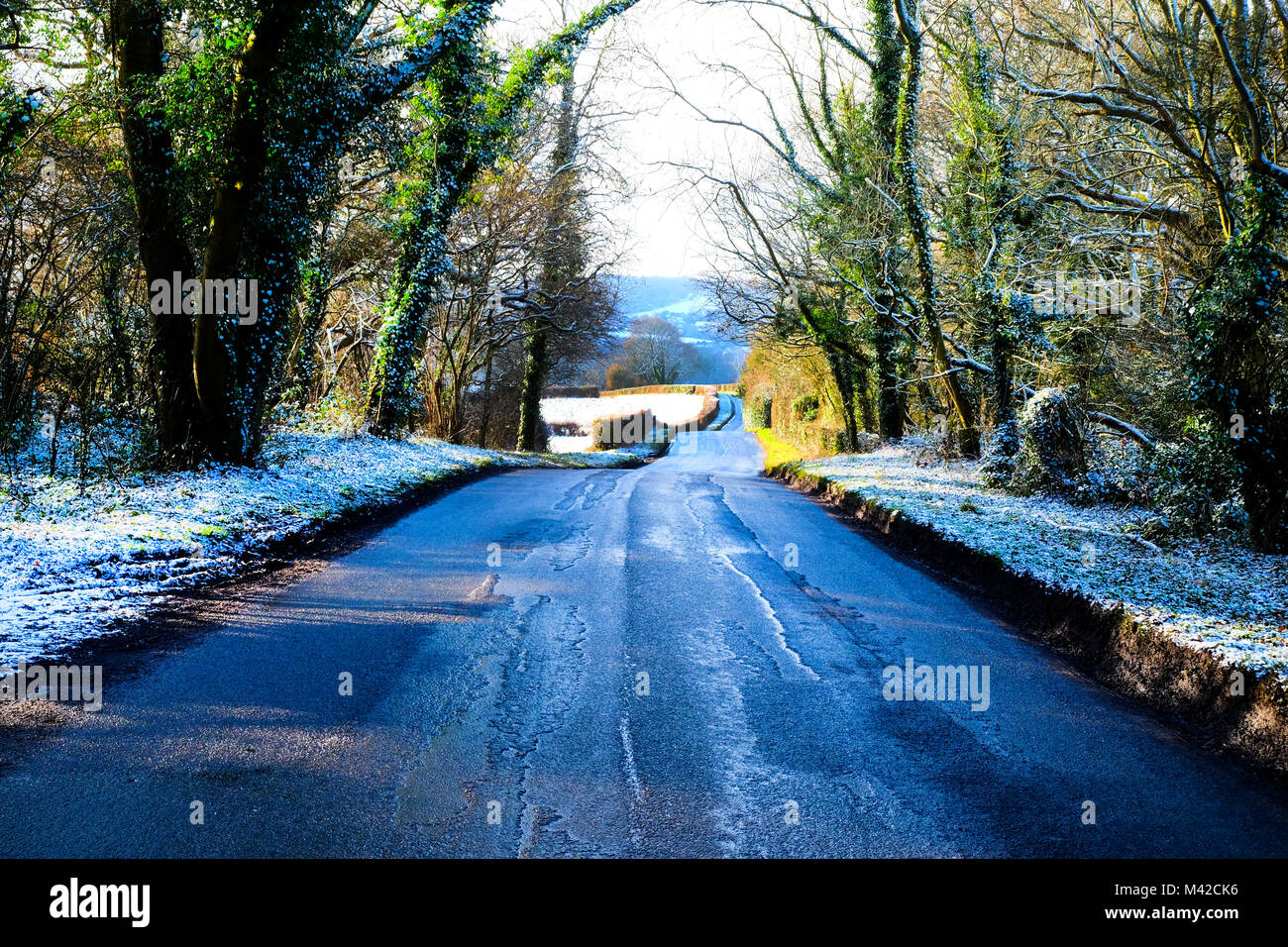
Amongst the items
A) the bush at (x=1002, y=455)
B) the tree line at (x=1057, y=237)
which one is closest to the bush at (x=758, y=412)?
the tree line at (x=1057, y=237)

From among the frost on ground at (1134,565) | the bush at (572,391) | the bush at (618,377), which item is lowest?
the frost on ground at (1134,565)

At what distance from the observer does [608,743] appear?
407 cm

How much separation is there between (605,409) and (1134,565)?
54235 millimetres

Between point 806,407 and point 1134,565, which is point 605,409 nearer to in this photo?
point 806,407

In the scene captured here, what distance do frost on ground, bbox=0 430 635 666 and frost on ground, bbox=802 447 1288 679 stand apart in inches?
281

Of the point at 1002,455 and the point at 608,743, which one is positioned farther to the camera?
the point at 1002,455

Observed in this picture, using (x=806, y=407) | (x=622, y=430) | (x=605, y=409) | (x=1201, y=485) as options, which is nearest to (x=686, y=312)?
(x=605, y=409)

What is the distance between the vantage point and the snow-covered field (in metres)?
52.3

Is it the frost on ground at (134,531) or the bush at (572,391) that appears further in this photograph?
the bush at (572,391)

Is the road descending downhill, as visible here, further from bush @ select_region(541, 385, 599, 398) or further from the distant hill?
bush @ select_region(541, 385, 599, 398)

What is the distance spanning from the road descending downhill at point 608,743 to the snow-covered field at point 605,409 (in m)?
39.5

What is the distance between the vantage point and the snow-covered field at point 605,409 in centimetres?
5234

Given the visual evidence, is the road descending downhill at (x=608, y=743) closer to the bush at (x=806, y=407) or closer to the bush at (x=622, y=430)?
the bush at (x=806, y=407)

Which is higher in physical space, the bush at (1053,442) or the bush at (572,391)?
the bush at (572,391)
